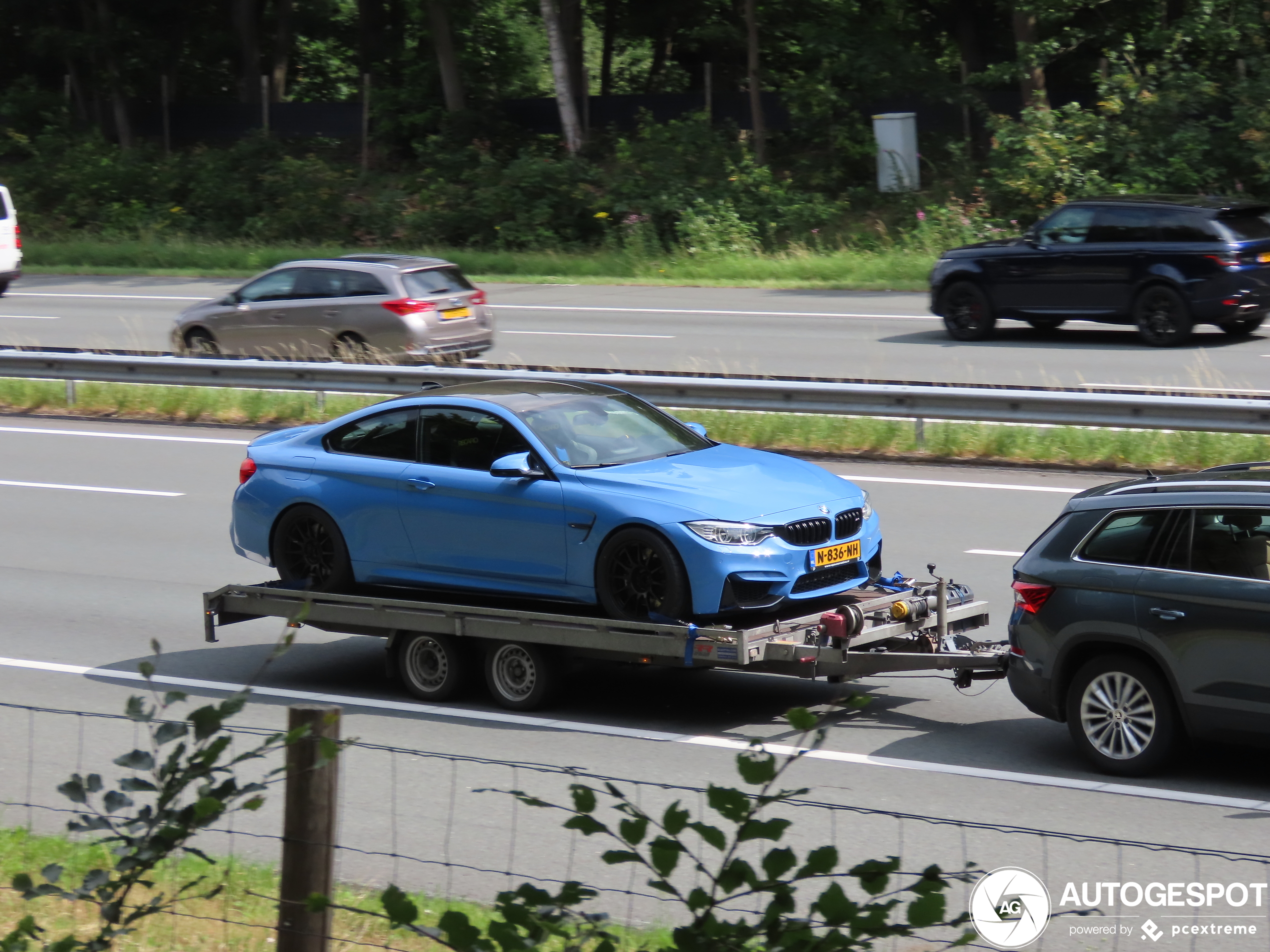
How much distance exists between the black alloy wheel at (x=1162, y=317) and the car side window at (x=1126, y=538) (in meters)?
14.1

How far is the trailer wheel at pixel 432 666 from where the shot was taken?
30.2 ft

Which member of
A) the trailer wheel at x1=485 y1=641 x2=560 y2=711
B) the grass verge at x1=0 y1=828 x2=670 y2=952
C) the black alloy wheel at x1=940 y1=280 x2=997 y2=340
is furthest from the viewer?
the black alloy wheel at x1=940 y1=280 x2=997 y2=340

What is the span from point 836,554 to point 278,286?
1508cm

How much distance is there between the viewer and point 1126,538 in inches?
303

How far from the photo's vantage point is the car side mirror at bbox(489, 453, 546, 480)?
29.9 ft

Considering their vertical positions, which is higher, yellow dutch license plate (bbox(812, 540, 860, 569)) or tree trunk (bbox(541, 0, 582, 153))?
tree trunk (bbox(541, 0, 582, 153))

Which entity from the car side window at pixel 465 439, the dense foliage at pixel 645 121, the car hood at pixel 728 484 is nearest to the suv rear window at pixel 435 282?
the car side window at pixel 465 439

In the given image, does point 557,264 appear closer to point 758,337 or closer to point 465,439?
point 758,337

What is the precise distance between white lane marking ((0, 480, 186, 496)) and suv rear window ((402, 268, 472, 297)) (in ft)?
20.8

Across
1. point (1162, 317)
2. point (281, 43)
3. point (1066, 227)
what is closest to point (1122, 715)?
point (1162, 317)

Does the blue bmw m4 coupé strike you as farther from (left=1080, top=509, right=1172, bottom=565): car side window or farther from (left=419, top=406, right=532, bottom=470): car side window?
(left=1080, top=509, right=1172, bottom=565): car side window

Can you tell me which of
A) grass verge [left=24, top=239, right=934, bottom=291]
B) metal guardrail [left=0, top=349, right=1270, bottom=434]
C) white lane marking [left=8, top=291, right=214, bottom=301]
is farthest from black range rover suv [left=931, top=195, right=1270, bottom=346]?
white lane marking [left=8, top=291, right=214, bottom=301]

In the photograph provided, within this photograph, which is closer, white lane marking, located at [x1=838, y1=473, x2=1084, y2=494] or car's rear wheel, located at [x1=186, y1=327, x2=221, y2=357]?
white lane marking, located at [x1=838, y1=473, x2=1084, y2=494]

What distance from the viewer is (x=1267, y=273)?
20734 millimetres
